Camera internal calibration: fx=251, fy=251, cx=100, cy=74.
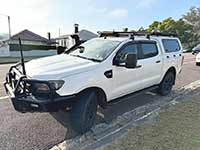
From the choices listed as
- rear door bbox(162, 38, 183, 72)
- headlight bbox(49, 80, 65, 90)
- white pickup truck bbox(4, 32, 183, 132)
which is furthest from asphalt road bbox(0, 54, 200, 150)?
rear door bbox(162, 38, 183, 72)

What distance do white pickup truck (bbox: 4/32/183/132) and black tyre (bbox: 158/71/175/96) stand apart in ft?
1.24

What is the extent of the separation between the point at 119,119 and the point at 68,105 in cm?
144

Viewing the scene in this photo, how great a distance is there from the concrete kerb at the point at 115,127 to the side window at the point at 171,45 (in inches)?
62.0

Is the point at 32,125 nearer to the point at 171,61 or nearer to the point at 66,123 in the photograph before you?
the point at 66,123

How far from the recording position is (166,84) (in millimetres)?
7605

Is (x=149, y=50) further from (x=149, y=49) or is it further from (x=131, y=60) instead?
(x=131, y=60)

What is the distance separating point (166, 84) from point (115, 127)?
329cm

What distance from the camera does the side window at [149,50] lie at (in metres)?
6.32

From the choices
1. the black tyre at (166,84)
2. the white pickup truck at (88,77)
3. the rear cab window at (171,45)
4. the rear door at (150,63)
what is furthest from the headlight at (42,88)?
the rear cab window at (171,45)

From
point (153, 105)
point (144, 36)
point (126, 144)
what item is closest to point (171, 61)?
point (144, 36)

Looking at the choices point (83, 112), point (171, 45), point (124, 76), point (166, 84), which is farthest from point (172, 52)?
point (83, 112)

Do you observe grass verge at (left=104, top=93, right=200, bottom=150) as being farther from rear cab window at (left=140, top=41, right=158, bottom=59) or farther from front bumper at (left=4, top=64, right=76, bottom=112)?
rear cab window at (left=140, top=41, right=158, bottom=59)

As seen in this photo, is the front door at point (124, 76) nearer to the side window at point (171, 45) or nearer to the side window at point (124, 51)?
the side window at point (124, 51)

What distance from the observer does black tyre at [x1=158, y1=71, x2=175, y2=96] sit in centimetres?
744
